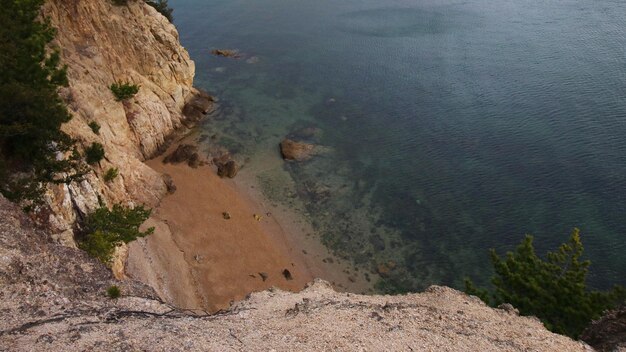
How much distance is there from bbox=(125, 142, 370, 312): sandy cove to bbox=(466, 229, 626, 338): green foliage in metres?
12.5

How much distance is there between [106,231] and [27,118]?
303 inches

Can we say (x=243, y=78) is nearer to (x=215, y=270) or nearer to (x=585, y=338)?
(x=215, y=270)

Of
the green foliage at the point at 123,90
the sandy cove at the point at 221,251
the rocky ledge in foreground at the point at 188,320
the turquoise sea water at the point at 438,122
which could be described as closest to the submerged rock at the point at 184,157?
the sandy cove at the point at 221,251

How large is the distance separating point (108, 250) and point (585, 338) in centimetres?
2564

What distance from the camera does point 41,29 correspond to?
29.3 metres

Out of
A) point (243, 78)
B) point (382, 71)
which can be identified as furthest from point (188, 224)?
point (382, 71)

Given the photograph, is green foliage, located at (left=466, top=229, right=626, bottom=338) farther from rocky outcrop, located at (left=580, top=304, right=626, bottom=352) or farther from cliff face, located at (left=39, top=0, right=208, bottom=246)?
cliff face, located at (left=39, top=0, right=208, bottom=246)

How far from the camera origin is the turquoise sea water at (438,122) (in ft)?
136

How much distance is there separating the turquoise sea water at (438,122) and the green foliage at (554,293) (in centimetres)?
1055

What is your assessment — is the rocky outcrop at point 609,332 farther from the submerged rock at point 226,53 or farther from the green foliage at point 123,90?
the submerged rock at point 226,53

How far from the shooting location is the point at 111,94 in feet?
144

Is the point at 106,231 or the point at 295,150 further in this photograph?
the point at 295,150

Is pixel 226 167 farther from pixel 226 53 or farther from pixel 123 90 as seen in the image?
pixel 226 53

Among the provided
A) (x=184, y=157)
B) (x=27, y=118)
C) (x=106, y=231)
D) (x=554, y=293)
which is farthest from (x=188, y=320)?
(x=184, y=157)
